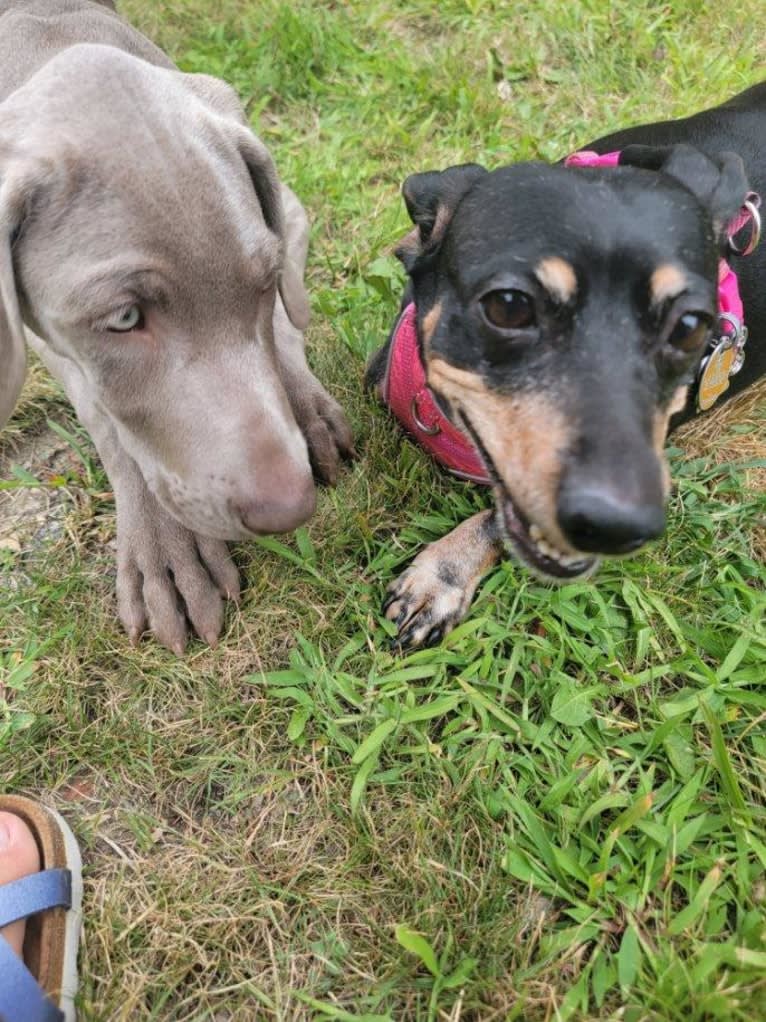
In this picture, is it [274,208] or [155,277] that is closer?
[155,277]

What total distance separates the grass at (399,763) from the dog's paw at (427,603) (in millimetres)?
76

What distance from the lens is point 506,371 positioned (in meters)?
2.39

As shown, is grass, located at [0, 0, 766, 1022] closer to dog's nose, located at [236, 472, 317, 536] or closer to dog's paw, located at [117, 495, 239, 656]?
dog's paw, located at [117, 495, 239, 656]

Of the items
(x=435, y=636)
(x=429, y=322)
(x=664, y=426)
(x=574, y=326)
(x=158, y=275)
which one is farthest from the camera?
(x=435, y=636)

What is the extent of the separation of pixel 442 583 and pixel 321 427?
0.84 m

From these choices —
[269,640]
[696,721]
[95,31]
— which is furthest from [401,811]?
[95,31]

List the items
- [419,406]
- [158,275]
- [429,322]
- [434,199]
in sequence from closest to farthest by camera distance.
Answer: [158,275], [429,322], [434,199], [419,406]

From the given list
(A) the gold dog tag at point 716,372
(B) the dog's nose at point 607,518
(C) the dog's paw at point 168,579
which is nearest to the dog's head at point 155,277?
(C) the dog's paw at point 168,579

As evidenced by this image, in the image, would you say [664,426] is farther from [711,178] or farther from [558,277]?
[711,178]

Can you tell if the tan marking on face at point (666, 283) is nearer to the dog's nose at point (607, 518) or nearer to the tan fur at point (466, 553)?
the dog's nose at point (607, 518)

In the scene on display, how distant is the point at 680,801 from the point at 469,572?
104 cm

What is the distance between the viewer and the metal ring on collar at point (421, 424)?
310 cm

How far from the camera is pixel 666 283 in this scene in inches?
89.5

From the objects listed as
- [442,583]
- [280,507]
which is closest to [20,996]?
[280,507]
